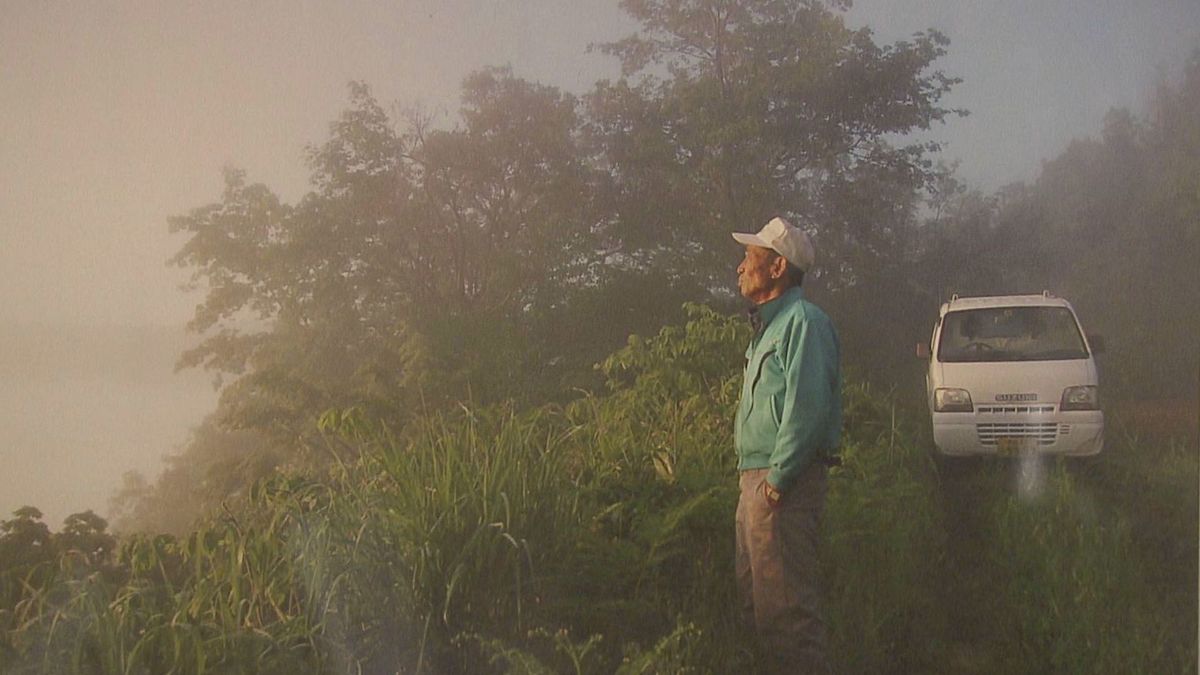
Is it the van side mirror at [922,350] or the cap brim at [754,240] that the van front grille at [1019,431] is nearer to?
the van side mirror at [922,350]

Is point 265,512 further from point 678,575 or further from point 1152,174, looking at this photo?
point 1152,174

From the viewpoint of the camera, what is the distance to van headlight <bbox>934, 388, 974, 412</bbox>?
452 centimetres

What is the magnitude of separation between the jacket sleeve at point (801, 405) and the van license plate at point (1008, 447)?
1.88 meters

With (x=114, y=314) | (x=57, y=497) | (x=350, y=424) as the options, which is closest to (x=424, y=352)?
(x=350, y=424)

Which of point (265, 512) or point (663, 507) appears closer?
point (265, 512)

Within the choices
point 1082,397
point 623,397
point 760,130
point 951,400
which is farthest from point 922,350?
point 623,397

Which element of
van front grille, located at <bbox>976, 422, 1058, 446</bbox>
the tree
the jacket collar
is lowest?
van front grille, located at <bbox>976, 422, 1058, 446</bbox>

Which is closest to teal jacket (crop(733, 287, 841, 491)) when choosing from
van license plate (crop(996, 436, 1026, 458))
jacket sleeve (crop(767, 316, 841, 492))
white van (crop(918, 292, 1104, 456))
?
jacket sleeve (crop(767, 316, 841, 492))

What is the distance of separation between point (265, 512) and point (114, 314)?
2.82 ft

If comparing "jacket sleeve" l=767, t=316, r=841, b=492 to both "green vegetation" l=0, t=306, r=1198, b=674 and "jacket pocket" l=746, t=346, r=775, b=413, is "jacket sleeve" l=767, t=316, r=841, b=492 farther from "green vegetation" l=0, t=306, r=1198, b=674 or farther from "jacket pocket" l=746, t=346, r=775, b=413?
"green vegetation" l=0, t=306, r=1198, b=674

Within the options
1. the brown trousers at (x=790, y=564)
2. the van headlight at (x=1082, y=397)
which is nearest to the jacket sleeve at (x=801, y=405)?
the brown trousers at (x=790, y=564)

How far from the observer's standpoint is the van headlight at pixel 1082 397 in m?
4.27

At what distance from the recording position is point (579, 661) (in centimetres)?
305

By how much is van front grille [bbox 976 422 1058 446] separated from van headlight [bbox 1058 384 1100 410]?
0.12 metres
